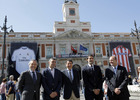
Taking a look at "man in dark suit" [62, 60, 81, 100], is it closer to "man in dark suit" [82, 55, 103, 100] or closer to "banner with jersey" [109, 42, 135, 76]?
"man in dark suit" [82, 55, 103, 100]

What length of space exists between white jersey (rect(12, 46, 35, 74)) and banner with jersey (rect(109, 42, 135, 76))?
15.3m

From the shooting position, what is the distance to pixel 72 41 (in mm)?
27781

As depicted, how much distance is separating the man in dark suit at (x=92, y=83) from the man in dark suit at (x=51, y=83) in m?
0.85

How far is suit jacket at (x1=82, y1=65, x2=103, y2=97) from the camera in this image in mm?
4375

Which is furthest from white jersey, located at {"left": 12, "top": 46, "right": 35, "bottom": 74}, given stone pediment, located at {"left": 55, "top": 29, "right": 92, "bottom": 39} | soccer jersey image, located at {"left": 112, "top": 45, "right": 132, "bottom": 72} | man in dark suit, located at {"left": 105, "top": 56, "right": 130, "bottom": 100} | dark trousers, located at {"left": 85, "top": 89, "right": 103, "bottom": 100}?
man in dark suit, located at {"left": 105, "top": 56, "right": 130, "bottom": 100}

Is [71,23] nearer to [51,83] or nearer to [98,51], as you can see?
[98,51]

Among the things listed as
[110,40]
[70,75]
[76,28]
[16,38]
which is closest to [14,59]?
[16,38]

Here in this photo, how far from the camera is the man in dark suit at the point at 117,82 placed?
3988mm

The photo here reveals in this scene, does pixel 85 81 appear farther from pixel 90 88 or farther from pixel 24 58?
pixel 24 58

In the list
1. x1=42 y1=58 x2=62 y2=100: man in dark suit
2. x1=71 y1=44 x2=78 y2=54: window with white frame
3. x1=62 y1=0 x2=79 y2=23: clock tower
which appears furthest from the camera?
x1=62 y1=0 x2=79 y2=23: clock tower

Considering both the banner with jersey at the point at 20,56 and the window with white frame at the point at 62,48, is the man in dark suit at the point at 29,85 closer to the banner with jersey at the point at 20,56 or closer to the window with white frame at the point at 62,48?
the banner with jersey at the point at 20,56

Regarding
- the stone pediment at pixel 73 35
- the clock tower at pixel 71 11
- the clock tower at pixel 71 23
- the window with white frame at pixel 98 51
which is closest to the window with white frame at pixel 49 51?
the stone pediment at pixel 73 35

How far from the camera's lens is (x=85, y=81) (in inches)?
178

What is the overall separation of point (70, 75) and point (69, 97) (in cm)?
69
